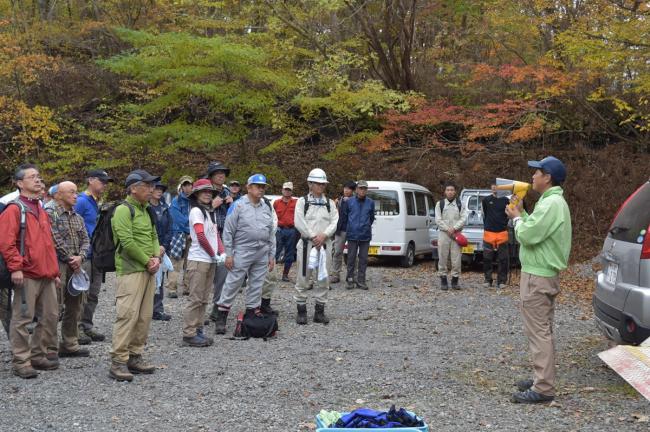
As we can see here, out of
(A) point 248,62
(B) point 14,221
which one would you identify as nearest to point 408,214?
(A) point 248,62

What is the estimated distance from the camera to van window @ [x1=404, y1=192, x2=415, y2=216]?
17.0 meters

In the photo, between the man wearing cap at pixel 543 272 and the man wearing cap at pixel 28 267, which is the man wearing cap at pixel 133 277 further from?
the man wearing cap at pixel 543 272

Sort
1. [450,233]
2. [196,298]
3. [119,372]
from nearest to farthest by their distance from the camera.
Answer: [119,372] → [196,298] → [450,233]

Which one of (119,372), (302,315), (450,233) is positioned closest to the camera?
(119,372)

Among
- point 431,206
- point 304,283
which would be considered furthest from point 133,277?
point 431,206

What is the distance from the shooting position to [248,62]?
1767 centimetres

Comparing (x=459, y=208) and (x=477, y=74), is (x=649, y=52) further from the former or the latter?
(x=477, y=74)

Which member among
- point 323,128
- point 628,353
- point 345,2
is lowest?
point 628,353

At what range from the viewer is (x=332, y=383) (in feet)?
21.3

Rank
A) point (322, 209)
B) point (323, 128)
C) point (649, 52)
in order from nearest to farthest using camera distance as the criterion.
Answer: point (322, 209) < point (649, 52) < point (323, 128)

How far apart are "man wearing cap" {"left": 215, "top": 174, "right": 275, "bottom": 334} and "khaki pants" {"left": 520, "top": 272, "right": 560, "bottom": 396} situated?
12.2ft

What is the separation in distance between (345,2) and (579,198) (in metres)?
9.13

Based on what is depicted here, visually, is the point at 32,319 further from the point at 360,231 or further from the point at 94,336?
the point at 360,231

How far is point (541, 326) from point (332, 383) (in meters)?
1.95
